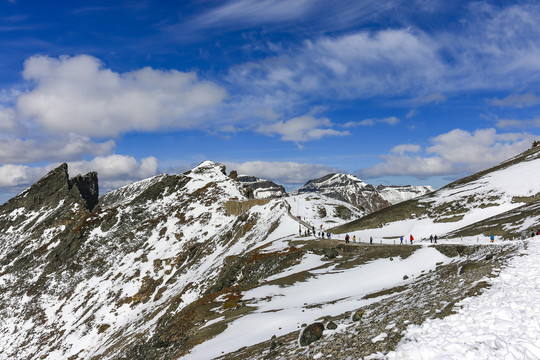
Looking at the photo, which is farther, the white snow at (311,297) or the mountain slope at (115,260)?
the mountain slope at (115,260)

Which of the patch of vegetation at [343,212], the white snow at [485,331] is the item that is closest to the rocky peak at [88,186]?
the patch of vegetation at [343,212]

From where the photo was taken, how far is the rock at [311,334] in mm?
17266

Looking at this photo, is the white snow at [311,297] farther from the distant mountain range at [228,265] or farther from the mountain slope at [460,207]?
the mountain slope at [460,207]

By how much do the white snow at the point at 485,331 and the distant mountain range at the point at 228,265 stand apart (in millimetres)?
1097

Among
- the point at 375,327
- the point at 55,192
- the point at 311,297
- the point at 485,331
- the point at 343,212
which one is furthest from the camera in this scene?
the point at 55,192

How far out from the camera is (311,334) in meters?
17.5

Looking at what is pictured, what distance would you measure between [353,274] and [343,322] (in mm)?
20661

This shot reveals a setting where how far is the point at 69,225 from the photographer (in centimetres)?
12950

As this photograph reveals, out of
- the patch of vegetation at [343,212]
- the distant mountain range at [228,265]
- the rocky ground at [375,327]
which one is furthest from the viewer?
the patch of vegetation at [343,212]

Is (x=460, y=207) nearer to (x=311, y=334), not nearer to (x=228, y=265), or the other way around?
(x=228, y=265)

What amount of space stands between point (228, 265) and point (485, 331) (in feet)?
173

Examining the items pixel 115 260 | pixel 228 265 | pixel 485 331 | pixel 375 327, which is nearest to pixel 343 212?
pixel 228 265

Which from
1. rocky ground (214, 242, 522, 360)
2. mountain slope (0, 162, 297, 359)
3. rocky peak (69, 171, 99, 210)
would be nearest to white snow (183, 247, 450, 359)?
rocky ground (214, 242, 522, 360)

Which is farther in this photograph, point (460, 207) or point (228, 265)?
point (460, 207)
